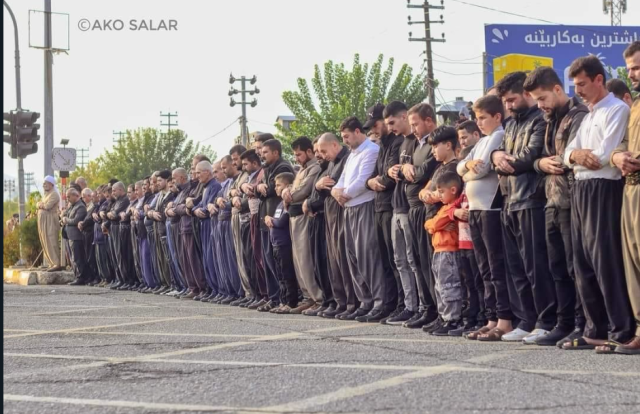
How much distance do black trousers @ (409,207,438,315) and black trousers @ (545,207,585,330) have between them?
1.94 metres

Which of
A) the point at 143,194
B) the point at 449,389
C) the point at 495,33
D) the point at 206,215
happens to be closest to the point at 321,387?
the point at 449,389

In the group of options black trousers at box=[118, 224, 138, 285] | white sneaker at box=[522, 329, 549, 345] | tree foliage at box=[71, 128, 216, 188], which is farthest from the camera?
tree foliage at box=[71, 128, 216, 188]

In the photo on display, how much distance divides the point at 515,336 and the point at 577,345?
1.00 m

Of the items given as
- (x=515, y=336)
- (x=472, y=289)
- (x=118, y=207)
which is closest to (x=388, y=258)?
(x=472, y=289)

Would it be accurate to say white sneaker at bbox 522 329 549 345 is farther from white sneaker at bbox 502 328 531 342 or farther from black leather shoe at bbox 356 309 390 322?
black leather shoe at bbox 356 309 390 322

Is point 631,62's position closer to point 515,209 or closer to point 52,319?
point 515,209

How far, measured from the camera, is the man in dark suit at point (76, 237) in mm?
23250

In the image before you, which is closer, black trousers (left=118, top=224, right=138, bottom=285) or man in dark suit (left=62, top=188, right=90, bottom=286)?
black trousers (left=118, top=224, right=138, bottom=285)

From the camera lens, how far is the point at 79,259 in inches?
916

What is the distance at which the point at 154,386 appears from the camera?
6.63 m

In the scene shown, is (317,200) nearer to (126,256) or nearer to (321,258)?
(321,258)

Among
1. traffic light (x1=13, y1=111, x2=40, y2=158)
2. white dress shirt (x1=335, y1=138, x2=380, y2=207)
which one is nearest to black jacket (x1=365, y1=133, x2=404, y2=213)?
white dress shirt (x1=335, y1=138, x2=380, y2=207)

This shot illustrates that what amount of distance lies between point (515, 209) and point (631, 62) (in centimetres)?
159

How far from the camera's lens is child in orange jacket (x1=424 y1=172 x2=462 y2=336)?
388 inches
